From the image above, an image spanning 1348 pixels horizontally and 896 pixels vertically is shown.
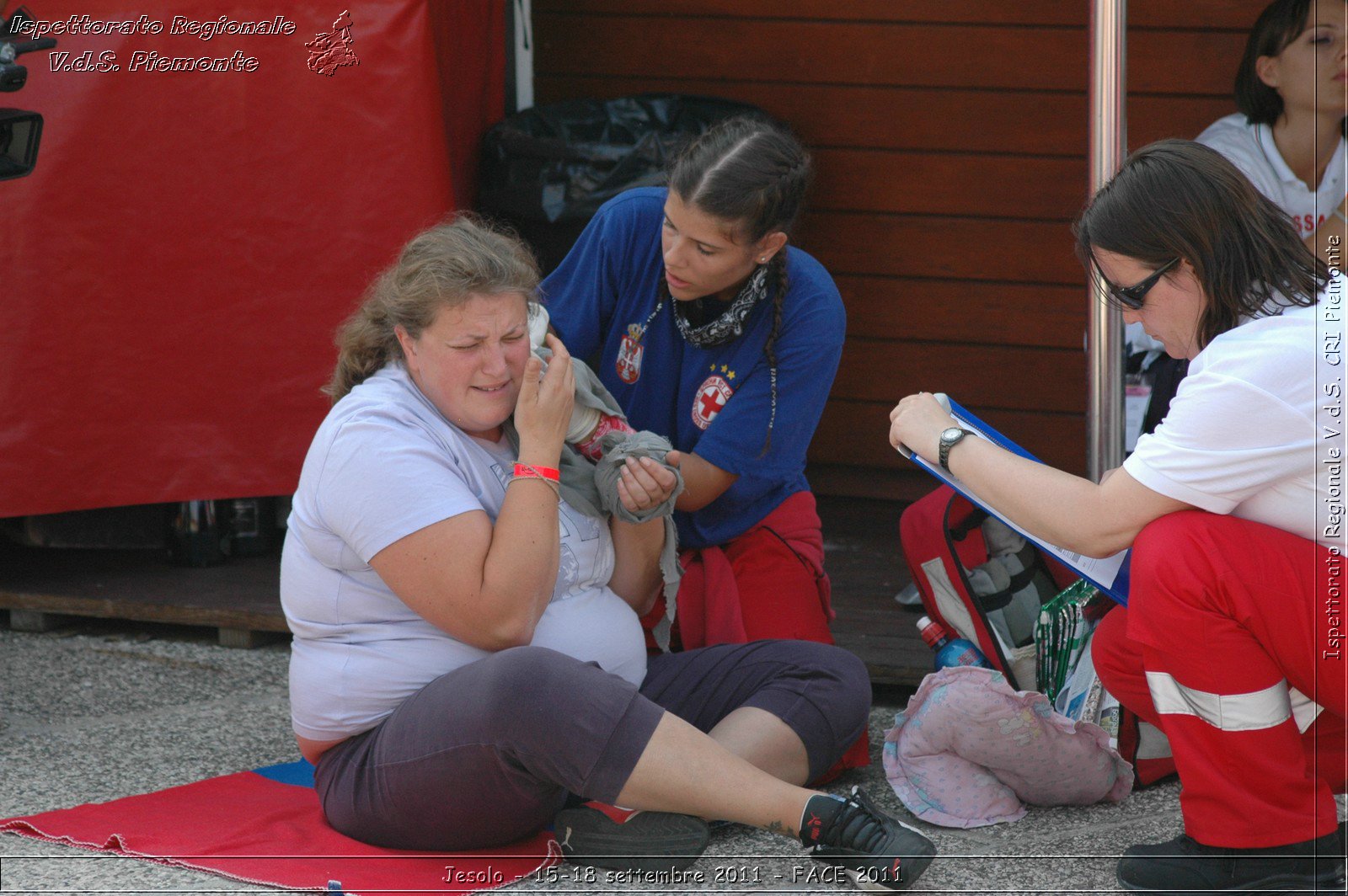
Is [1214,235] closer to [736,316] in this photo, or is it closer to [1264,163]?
[736,316]

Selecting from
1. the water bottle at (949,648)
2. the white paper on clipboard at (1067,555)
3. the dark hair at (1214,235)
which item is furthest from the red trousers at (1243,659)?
the water bottle at (949,648)

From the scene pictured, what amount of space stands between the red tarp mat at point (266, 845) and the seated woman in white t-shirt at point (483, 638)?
0.04 metres

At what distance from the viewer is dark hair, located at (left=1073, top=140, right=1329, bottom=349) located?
6.14ft

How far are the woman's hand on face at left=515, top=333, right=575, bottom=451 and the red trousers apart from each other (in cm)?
91

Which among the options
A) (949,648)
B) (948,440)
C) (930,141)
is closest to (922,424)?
(948,440)

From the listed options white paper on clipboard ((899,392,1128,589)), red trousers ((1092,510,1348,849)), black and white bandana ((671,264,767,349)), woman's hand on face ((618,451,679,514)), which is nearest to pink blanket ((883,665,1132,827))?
white paper on clipboard ((899,392,1128,589))

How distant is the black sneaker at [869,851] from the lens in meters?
1.94

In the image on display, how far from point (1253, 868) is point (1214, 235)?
2.95 feet

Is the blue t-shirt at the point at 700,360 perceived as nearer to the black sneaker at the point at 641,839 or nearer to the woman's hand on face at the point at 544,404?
the woman's hand on face at the point at 544,404

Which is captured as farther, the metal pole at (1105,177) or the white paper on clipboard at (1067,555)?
the metal pole at (1105,177)

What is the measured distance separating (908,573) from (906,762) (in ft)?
3.79

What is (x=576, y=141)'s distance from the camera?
3578mm

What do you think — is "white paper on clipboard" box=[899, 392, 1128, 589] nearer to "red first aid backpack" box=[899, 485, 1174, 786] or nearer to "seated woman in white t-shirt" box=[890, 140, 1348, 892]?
"seated woman in white t-shirt" box=[890, 140, 1348, 892]

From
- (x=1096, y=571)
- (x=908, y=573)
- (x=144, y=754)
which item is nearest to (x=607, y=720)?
(x=1096, y=571)
